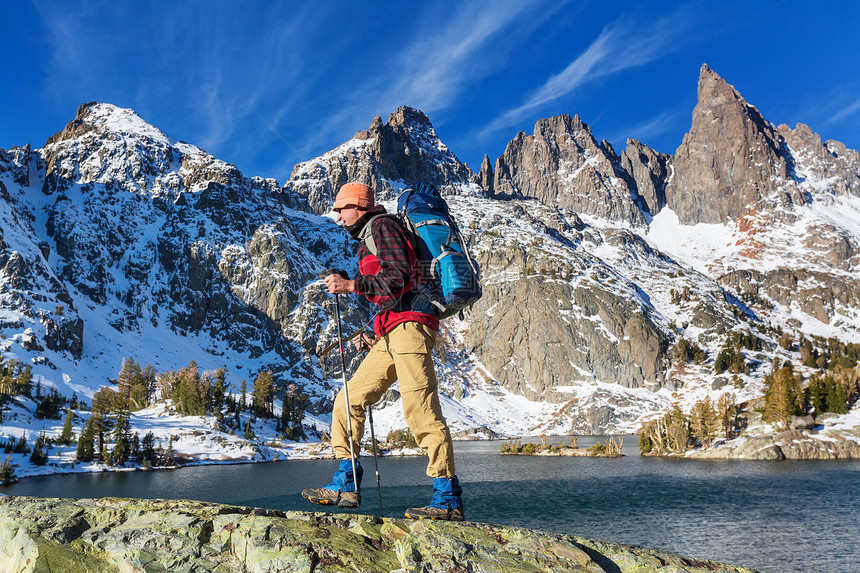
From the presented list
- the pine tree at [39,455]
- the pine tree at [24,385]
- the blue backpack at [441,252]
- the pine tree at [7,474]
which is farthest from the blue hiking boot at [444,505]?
the pine tree at [24,385]

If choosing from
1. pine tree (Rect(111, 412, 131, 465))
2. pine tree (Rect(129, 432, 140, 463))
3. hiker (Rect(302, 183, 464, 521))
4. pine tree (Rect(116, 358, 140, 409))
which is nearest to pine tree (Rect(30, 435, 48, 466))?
pine tree (Rect(111, 412, 131, 465))

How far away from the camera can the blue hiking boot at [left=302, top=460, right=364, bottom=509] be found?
6.40 m

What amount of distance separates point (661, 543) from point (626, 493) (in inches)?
958

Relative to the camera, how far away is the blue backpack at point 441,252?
20.2 ft

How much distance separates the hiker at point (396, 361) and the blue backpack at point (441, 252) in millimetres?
126

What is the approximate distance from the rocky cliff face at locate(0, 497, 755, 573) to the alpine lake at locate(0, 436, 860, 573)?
28.8m

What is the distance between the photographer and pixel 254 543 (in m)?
4.90

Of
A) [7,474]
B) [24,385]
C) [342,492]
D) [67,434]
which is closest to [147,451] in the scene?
[67,434]

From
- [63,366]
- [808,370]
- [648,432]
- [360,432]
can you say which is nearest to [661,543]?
[360,432]

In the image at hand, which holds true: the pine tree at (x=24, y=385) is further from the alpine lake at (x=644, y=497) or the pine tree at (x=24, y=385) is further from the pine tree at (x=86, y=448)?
the alpine lake at (x=644, y=497)

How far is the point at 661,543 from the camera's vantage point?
33.1 meters

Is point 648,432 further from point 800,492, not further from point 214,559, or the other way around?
point 214,559

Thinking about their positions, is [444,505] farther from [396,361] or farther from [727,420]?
[727,420]

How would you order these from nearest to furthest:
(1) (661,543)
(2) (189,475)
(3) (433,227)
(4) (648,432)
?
(3) (433,227) < (1) (661,543) < (2) (189,475) < (4) (648,432)
